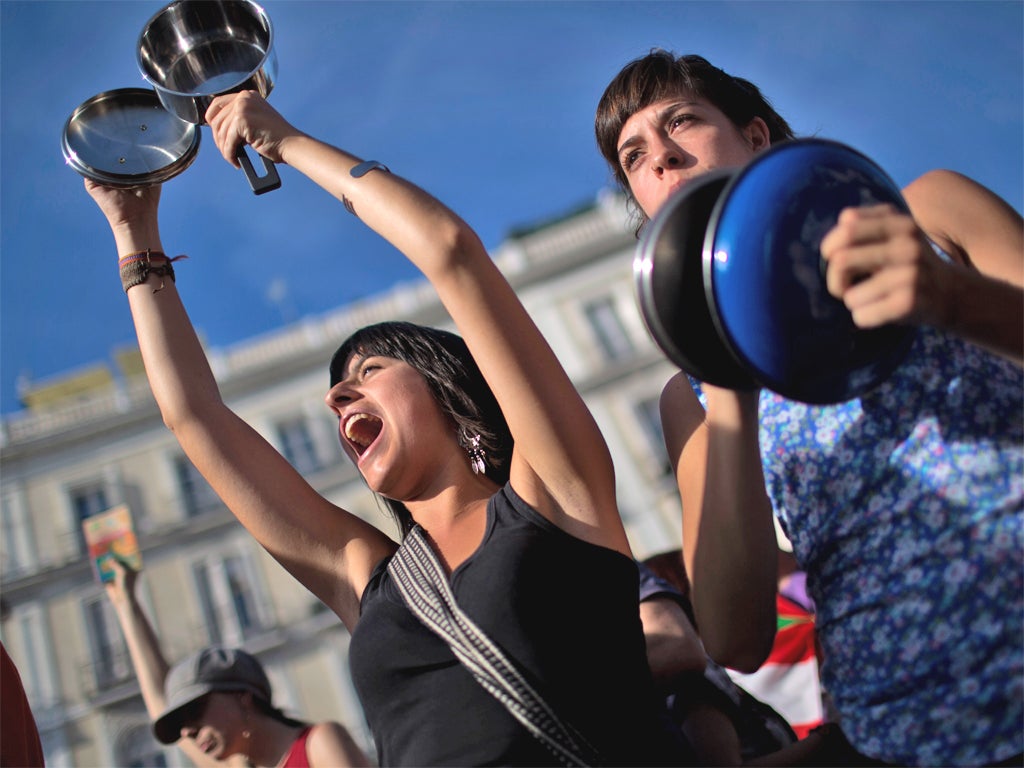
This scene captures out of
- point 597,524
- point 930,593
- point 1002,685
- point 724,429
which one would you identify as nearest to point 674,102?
point 724,429

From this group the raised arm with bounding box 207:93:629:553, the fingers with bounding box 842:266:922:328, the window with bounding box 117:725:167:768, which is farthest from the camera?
the window with bounding box 117:725:167:768

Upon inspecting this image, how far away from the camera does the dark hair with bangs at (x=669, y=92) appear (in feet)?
6.35

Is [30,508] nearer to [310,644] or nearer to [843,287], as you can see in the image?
[310,644]

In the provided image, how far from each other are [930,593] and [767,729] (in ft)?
4.27

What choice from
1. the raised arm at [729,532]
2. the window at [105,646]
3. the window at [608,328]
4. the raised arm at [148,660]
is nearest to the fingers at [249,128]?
the raised arm at [729,532]

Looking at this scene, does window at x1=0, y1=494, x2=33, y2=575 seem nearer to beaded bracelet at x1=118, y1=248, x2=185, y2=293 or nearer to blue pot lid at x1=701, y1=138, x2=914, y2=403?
beaded bracelet at x1=118, y1=248, x2=185, y2=293

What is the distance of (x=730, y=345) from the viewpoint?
1.21 meters

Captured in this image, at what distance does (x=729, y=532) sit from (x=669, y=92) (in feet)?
2.87

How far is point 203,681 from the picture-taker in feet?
10.9

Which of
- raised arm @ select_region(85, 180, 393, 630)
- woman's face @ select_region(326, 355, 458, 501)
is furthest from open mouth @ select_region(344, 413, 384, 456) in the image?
raised arm @ select_region(85, 180, 393, 630)

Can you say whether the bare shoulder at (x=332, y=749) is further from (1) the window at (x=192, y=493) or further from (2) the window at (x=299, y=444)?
(1) the window at (x=192, y=493)

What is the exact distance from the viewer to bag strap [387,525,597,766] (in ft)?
4.98

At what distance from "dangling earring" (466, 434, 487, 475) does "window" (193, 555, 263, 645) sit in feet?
80.4

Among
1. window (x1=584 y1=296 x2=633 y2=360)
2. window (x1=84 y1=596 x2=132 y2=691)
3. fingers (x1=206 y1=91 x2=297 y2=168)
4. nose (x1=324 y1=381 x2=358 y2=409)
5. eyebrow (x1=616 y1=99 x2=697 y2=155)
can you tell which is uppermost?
window (x1=584 y1=296 x2=633 y2=360)
